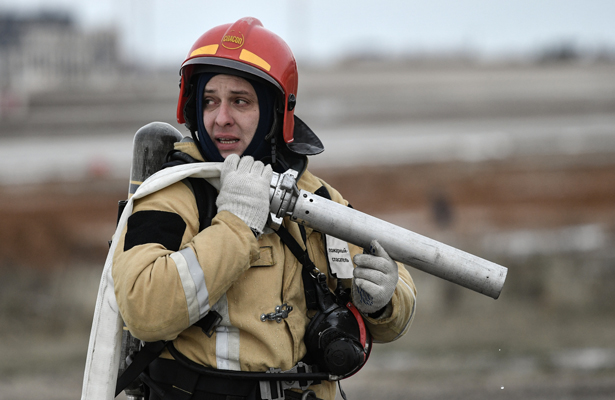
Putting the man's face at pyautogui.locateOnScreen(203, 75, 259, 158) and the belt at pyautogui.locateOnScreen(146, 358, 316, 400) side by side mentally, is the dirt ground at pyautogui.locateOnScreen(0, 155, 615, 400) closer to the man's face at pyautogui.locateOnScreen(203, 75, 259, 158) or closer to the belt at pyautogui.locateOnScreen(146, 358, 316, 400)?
the belt at pyautogui.locateOnScreen(146, 358, 316, 400)

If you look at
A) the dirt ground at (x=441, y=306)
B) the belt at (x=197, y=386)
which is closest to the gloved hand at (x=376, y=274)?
the belt at (x=197, y=386)

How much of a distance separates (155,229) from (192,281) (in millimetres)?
216

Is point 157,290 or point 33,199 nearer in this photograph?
point 157,290

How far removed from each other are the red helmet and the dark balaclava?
40 mm

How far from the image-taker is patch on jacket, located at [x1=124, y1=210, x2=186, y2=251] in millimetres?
1950

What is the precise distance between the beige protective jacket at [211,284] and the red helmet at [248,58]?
0.96 feet

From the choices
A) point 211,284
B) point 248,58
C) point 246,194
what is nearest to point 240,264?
point 211,284

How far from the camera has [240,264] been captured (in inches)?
76.8

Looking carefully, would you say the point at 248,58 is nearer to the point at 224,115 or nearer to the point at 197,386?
the point at 224,115

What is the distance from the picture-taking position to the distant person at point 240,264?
1.89 meters

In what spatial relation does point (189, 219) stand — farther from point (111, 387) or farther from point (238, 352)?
point (111, 387)

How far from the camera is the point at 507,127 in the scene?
82.1 feet

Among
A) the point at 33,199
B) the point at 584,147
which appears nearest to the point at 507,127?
the point at 584,147

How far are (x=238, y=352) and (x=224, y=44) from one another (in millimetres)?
1054
